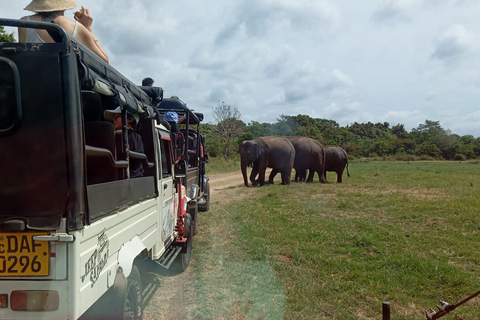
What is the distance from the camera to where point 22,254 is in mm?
2496

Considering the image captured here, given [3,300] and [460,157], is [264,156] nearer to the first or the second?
[3,300]

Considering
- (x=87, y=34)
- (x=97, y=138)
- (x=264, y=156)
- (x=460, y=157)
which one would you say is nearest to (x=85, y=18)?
(x=87, y=34)

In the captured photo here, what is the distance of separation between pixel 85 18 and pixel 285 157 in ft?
49.5

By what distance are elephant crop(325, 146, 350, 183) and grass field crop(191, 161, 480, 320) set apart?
10692mm

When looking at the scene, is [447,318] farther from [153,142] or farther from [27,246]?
[27,246]

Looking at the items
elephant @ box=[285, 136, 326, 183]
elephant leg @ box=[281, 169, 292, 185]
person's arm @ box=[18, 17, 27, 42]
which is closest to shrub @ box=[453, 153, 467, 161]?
elephant @ box=[285, 136, 326, 183]

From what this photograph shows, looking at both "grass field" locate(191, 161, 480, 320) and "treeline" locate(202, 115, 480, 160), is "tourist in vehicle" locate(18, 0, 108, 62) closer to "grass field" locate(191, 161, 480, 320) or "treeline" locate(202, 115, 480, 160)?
"grass field" locate(191, 161, 480, 320)

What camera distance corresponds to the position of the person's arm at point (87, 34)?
3.85 metres

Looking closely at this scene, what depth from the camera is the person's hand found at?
4.18m

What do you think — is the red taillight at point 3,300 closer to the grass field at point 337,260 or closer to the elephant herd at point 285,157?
the grass field at point 337,260

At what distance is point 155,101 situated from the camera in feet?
17.4

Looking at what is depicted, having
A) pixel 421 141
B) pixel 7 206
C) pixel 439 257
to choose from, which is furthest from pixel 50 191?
pixel 421 141

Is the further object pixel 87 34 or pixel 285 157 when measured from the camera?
pixel 285 157

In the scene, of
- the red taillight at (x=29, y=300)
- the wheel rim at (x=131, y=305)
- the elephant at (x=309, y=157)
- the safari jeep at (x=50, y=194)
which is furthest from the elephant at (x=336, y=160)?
the red taillight at (x=29, y=300)
